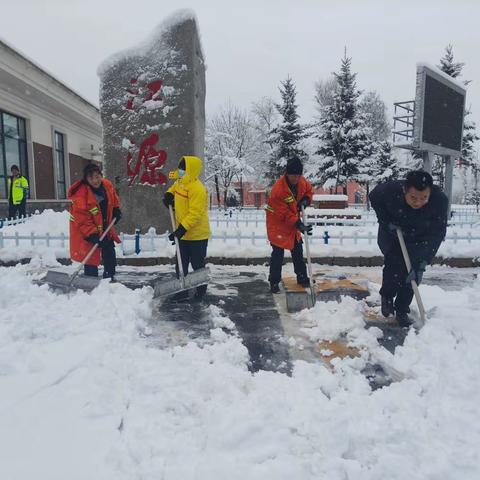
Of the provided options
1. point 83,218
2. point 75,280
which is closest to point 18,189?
point 83,218

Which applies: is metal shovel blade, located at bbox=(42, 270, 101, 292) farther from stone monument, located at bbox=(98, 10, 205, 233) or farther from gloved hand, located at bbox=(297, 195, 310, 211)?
stone monument, located at bbox=(98, 10, 205, 233)

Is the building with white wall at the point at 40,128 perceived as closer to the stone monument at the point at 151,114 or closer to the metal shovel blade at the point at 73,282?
the stone monument at the point at 151,114

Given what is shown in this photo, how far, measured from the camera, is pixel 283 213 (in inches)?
194

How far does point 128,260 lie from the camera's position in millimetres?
7066

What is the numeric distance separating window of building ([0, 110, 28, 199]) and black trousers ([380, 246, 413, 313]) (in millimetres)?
14772

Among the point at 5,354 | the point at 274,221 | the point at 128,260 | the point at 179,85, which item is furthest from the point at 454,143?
the point at 5,354

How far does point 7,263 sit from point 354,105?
22.0 meters

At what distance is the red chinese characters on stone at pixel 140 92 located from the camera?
25.5 feet

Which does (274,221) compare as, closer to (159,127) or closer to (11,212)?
(159,127)

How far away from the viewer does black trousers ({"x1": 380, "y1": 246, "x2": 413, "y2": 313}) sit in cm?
395

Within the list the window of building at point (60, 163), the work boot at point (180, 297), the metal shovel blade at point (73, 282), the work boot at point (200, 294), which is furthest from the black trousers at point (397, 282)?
the window of building at point (60, 163)

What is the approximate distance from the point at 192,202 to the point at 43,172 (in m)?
15.5

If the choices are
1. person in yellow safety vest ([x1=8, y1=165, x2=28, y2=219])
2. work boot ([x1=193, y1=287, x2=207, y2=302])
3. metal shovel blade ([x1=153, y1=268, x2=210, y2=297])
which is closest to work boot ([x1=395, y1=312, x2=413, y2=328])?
metal shovel blade ([x1=153, y1=268, x2=210, y2=297])

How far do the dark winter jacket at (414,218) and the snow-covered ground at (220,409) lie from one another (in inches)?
28.1
